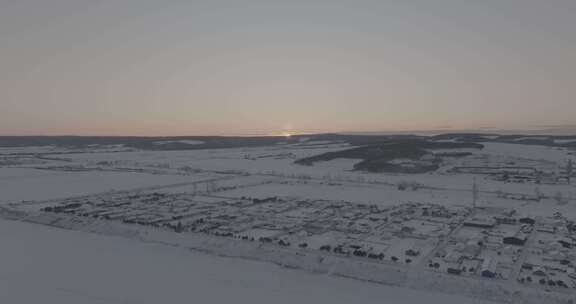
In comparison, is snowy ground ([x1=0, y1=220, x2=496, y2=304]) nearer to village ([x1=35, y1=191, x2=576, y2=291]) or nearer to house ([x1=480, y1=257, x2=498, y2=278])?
house ([x1=480, y1=257, x2=498, y2=278])

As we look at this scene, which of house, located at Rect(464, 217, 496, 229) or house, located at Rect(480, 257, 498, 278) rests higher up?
house, located at Rect(480, 257, 498, 278)

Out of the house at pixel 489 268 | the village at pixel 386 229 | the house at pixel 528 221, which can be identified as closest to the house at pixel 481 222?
the village at pixel 386 229

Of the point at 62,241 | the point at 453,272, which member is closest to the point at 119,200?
the point at 62,241

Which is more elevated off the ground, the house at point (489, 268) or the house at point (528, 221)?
the house at point (489, 268)

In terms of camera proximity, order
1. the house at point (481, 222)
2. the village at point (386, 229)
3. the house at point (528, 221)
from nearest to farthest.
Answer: the village at point (386, 229)
the house at point (481, 222)
the house at point (528, 221)

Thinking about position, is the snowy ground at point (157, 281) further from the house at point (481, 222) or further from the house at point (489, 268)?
the house at point (481, 222)

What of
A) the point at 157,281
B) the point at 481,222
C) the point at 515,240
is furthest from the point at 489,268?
the point at 157,281

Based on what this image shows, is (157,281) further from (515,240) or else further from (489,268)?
(515,240)

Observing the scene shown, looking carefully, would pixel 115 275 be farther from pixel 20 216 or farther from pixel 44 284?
pixel 20 216

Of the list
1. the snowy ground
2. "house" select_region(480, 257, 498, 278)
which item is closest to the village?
"house" select_region(480, 257, 498, 278)
